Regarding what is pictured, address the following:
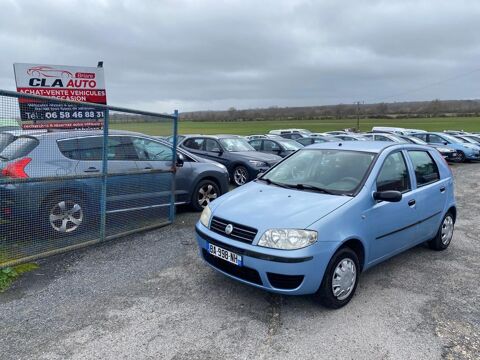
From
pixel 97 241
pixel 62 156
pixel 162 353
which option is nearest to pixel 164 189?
pixel 97 241

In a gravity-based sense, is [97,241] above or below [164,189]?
below

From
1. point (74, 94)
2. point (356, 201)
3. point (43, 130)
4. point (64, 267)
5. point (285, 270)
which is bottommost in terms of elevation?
point (64, 267)

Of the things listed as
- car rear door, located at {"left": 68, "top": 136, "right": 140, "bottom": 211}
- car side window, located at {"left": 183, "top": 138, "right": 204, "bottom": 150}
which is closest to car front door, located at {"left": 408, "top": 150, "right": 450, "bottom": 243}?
car rear door, located at {"left": 68, "top": 136, "right": 140, "bottom": 211}

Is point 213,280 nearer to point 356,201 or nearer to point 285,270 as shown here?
point 285,270

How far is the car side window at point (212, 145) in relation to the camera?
11677 millimetres

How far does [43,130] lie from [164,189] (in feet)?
7.13

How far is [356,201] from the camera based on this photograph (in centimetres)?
377

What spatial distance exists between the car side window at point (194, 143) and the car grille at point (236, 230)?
809cm

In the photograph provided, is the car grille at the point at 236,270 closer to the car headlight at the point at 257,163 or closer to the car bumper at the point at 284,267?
the car bumper at the point at 284,267

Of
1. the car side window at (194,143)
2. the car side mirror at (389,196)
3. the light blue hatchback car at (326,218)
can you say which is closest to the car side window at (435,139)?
the car side window at (194,143)

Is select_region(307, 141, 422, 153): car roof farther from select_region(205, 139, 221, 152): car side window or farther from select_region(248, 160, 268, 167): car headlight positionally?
select_region(205, 139, 221, 152): car side window

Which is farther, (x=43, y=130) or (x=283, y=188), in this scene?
(x=43, y=130)

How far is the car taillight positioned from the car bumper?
2.64 meters

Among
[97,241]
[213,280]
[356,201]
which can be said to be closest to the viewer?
[356,201]
